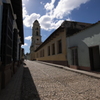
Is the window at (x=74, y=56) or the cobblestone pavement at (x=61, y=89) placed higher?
the window at (x=74, y=56)

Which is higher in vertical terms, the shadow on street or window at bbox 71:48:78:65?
window at bbox 71:48:78:65

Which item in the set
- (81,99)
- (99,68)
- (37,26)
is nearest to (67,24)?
(99,68)

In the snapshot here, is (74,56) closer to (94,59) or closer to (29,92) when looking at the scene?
(94,59)

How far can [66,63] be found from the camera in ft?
30.5

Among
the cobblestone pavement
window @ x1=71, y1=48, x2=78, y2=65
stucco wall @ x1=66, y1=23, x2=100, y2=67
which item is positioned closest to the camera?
the cobblestone pavement

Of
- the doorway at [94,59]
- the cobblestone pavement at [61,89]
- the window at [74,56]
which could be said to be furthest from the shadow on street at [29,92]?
the window at [74,56]

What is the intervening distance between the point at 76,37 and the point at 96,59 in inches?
93.7

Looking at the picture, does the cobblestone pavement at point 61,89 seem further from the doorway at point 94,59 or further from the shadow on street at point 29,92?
the doorway at point 94,59

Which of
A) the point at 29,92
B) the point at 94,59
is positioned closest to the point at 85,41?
the point at 94,59

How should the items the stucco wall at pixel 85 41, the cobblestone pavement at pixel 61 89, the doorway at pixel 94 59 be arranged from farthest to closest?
the doorway at pixel 94 59, the stucco wall at pixel 85 41, the cobblestone pavement at pixel 61 89

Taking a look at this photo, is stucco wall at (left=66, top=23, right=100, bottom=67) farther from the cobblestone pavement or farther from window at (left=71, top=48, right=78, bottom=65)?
the cobblestone pavement

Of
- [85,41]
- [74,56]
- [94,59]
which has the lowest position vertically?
[94,59]

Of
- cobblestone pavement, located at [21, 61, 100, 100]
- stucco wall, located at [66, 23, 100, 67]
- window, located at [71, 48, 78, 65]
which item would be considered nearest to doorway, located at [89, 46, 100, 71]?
stucco wall, located at [66, 23, 100, 67]

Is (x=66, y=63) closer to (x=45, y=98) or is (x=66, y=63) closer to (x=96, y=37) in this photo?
(x=96, y=37)
